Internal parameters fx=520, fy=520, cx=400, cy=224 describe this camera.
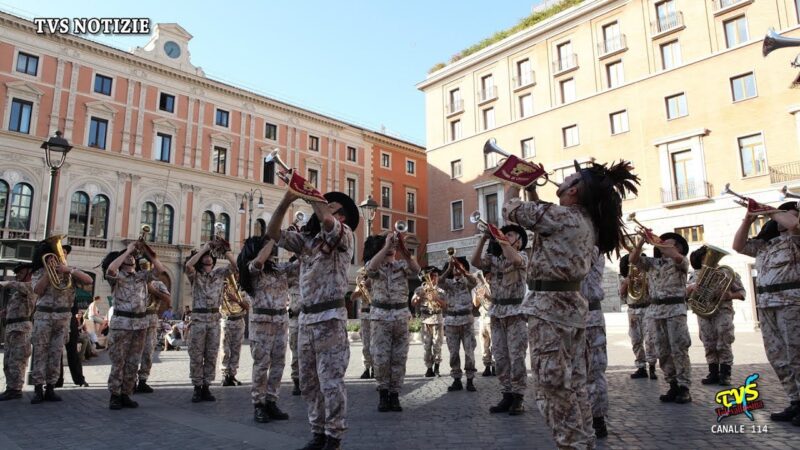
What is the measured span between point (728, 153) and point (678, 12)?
9.89m

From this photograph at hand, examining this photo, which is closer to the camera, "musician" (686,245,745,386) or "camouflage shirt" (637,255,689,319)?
"camouflage shirt" (637,255,689,319)

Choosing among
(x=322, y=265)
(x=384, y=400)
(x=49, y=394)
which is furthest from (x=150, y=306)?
(x=322, y=265)

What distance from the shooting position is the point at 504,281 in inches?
311

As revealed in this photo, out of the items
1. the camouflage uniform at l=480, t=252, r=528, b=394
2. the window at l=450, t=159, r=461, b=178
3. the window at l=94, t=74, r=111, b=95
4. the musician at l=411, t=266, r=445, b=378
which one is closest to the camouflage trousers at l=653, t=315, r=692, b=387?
the camouflage uniform at l=480, t=252, r=528, b=394

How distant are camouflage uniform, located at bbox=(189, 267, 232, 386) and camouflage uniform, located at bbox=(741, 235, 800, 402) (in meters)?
8.15

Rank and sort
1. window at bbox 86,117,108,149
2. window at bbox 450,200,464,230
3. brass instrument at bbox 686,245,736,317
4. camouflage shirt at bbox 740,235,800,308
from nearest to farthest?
1. camouflage shirt at bbox 740,235,800,308
2. brass instrument at bbox 686,245,736,317
3. window at bbox 86,117,108,149
4. window at bbox 450,200,464,230

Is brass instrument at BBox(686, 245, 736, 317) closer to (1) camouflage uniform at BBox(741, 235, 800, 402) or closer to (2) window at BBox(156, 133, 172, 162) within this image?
(1) camouflage uniform at BBox(741, 235, 800, 402)

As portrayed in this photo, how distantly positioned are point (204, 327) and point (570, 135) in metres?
34.2

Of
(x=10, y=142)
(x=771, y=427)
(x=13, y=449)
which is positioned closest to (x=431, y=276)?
(x=771, y=427)

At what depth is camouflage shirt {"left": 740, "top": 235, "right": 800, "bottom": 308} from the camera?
6.29 m

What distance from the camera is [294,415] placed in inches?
289

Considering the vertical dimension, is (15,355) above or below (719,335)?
below

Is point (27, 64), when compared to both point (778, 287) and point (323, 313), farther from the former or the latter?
point (778, 287)

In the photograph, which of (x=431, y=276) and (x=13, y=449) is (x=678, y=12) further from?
(x=13, y=449)
